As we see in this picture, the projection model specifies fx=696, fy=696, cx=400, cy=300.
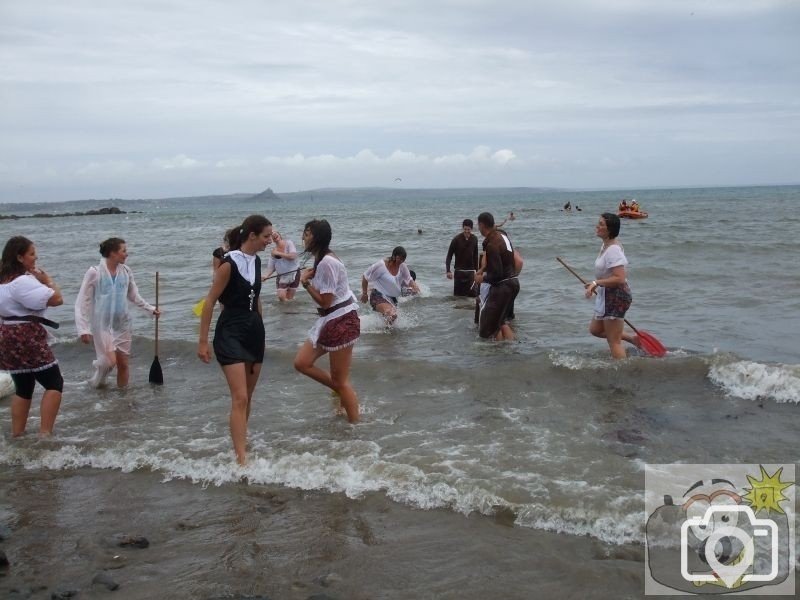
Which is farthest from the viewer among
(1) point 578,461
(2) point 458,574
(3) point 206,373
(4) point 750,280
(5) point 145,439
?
(4) point 750,280

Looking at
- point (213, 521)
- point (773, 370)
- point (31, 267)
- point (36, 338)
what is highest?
point (31, 267)

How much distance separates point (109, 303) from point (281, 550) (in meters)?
4.21

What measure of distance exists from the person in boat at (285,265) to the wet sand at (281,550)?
7845mm

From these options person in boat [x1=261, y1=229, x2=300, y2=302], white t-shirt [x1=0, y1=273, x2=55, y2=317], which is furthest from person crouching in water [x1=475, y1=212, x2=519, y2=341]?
white t-shirt [x1=0, y1=273, x2=55, y2=317]

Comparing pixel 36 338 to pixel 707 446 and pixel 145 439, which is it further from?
pixel 707 446

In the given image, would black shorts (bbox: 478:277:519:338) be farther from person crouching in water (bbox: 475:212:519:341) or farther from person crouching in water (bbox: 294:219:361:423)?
person crouching in water (bbox: 294:219:361:423)

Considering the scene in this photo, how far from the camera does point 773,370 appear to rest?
741 cm

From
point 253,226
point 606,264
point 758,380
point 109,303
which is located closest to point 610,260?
point 606,264

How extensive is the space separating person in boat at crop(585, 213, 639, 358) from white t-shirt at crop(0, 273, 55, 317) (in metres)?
5.25

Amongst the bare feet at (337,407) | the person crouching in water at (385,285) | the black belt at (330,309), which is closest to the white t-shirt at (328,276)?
the black belt at (330,309)

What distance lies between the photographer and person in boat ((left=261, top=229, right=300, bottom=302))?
1309cm

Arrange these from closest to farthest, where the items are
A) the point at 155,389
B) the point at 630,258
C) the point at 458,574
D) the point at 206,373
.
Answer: the point at 458,574, the point at 155,389, the point at 206,373, the point at 630,258

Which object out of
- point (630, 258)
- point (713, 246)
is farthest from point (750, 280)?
point (713, 246)

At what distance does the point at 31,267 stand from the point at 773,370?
24.1ft
